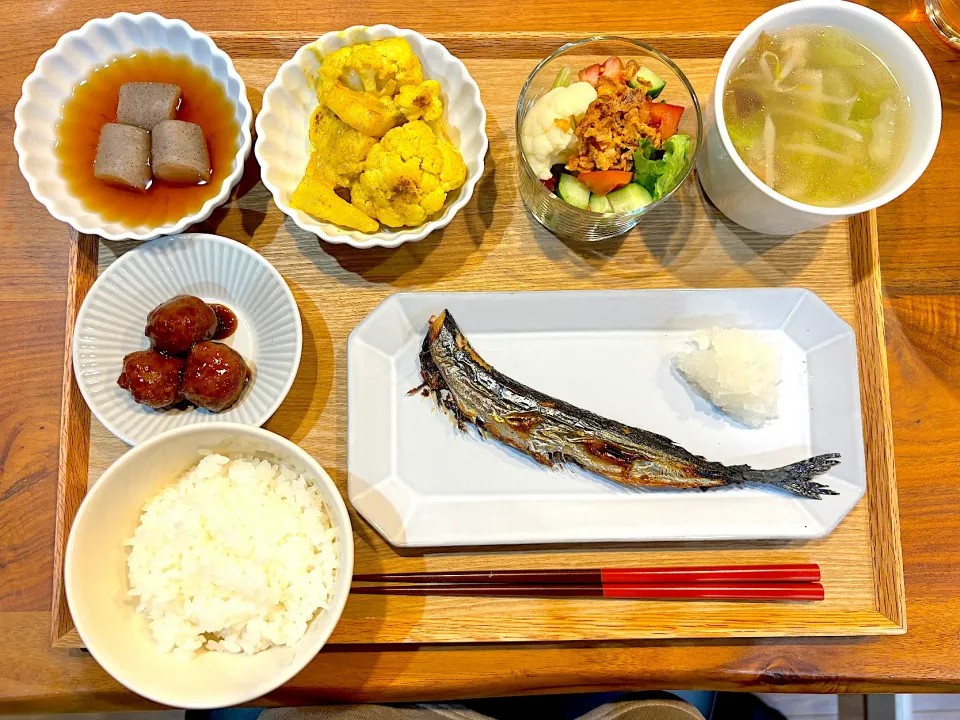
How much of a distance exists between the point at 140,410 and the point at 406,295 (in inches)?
28.7

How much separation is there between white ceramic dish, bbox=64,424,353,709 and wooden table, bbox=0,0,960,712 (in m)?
0.24

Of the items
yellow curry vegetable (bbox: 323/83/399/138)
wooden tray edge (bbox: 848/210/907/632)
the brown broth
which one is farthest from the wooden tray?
yellow curry vegetable (bbox: 323/83/399/138)

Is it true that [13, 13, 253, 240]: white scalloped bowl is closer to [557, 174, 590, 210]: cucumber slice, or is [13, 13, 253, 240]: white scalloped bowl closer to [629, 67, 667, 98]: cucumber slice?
[557, 174, 590, 210]: cucumber slice

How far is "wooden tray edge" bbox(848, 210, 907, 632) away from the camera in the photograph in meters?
1.67

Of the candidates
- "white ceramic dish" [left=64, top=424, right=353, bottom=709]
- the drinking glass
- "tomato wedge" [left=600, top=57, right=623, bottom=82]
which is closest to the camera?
"white ceramic dish" [left=64, top=424, right=353, bottom=709]

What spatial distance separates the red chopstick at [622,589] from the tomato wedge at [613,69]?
49.5 inches

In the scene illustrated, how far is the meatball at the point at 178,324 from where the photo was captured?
1600mm

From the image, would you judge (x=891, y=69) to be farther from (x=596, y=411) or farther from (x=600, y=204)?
(x=596, y=411)

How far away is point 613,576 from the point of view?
5.43 feet

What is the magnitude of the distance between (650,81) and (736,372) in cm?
76

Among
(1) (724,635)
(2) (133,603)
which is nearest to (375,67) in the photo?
(2) (133,603)

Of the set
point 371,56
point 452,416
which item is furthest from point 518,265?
point 371,56

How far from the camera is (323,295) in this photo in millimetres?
1778

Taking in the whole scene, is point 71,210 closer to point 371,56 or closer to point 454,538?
point 371,56
